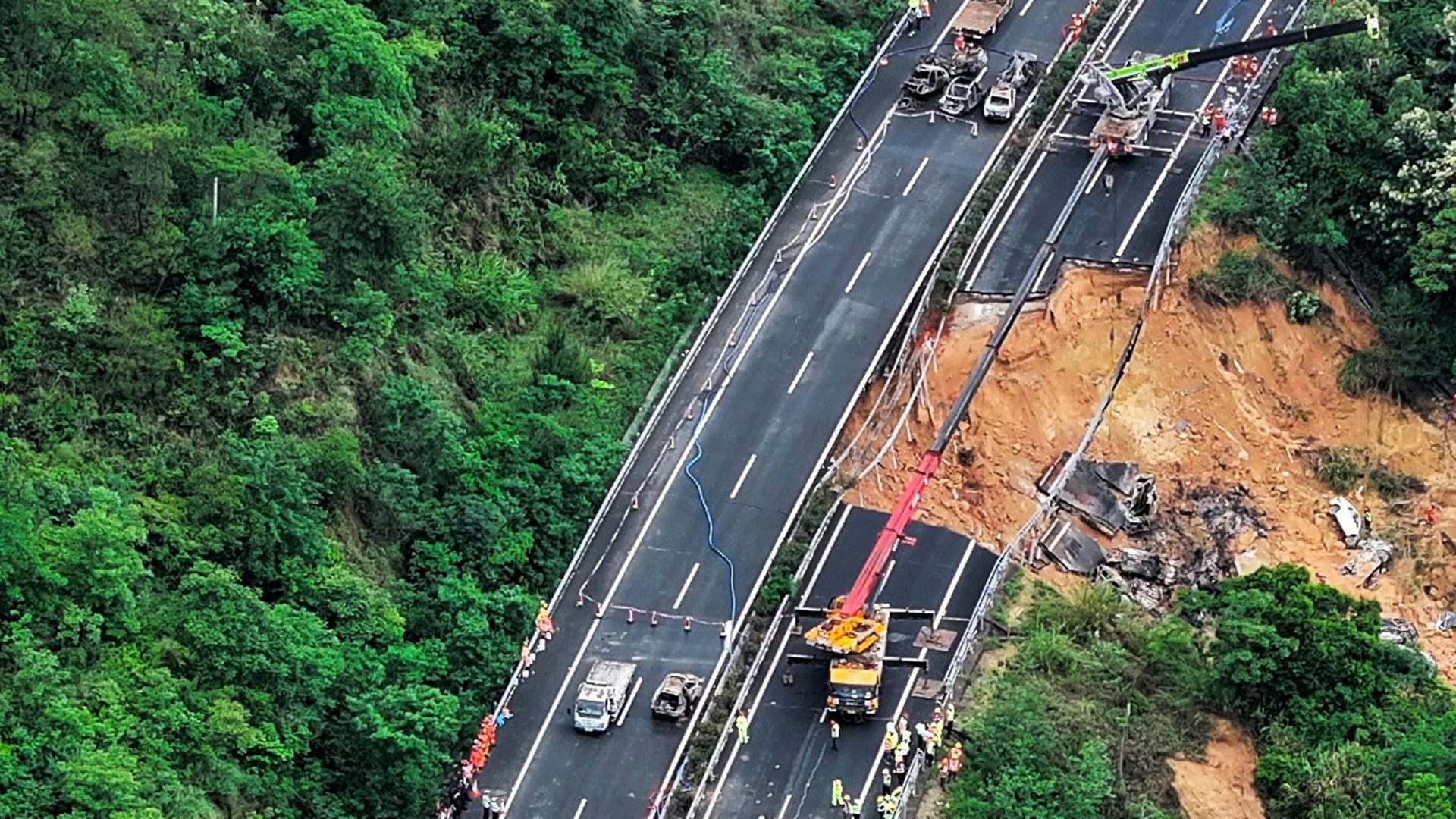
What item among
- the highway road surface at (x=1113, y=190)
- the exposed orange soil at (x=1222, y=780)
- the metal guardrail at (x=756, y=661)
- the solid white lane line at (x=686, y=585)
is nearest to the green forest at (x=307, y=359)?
the solid white lane line at (x=686, y=585)

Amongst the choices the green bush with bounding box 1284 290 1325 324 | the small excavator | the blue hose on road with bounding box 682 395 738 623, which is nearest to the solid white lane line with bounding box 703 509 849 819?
the small excavator

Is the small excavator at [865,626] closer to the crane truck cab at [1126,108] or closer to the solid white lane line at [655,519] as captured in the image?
the solid white lane line at [655,519]

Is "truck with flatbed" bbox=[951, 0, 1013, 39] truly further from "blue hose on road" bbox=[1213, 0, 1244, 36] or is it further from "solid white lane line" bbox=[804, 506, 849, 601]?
"solid white lane line" bbox=[804, 506, 849, 601]

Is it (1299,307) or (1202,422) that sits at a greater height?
(1299,307)

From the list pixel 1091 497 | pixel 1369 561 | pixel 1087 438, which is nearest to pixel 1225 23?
pixel 1087 438

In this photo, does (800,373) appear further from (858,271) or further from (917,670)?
(917,670)

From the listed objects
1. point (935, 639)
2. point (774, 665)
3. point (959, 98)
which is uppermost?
point (959, 98)

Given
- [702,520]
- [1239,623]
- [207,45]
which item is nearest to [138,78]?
[207,45]
